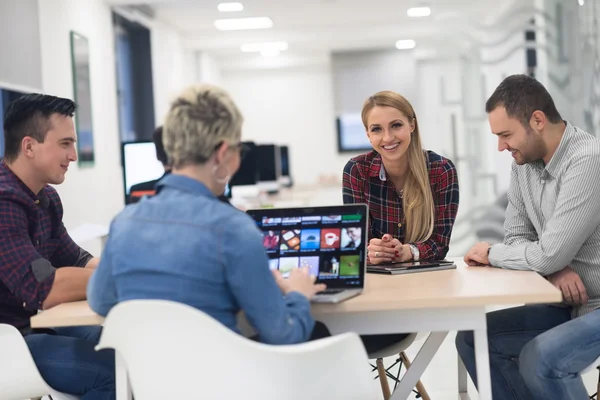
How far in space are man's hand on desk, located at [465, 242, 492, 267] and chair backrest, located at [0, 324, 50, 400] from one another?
1.33 meters

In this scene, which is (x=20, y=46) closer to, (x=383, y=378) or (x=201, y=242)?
(x=383, y=378)

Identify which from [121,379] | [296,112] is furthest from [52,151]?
[296,112]

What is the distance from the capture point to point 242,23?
10039 millimetres

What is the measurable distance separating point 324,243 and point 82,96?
18.1 feet

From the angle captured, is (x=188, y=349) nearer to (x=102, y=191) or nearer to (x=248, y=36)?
(x=102, y=191)

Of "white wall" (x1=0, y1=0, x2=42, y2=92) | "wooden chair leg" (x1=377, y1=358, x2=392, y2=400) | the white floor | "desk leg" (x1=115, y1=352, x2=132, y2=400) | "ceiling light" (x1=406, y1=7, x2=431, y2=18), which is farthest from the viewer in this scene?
"ceiling light" (x1=406, y1=7, x2=431, y2=18)

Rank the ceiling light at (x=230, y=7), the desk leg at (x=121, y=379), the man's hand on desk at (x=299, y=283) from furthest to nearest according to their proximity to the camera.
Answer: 1. the ceiling light at (x=230, y=7)
2. the desk leg at (x=121, y=379)
3. the man's hand on desk at (x=299, y=283)

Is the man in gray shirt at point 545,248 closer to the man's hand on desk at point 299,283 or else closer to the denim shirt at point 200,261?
the man's hand on desk at point 299,283

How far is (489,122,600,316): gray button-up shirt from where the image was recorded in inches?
86.2

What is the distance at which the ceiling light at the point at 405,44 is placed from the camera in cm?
1268

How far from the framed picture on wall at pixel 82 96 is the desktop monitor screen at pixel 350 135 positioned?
750cm

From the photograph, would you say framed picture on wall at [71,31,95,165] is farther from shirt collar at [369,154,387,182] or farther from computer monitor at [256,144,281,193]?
shirt collar at [369,154,387,182]

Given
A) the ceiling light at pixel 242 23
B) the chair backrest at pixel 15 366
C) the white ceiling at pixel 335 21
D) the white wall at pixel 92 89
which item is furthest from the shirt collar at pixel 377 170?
the ceiling light at pixel 242 23

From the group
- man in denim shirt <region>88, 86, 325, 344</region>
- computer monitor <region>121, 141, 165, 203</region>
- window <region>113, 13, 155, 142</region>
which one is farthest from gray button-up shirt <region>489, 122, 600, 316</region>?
window <region>113, 13, 155, 142</region>
